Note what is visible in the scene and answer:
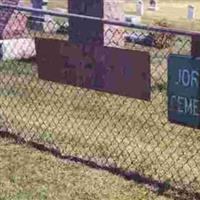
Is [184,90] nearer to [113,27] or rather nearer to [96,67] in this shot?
[96,67]

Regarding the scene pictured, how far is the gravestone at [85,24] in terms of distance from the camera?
8695 mm

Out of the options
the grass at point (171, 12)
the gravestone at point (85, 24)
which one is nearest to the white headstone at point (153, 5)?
the grass at point (171, 12)

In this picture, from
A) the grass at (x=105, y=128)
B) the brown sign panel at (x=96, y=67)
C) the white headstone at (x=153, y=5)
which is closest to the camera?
the brown sign panel at (x=96, y=67)

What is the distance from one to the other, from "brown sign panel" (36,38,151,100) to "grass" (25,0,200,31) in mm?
7819

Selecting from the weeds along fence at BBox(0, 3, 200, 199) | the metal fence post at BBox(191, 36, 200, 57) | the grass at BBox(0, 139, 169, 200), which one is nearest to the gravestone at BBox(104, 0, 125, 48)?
the weeds along fence at BBox(0, 3, 200, 199)

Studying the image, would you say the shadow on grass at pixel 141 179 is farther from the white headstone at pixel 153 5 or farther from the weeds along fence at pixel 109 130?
the white headstone at pixel 153 5

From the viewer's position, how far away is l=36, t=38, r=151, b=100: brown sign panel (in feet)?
16.4

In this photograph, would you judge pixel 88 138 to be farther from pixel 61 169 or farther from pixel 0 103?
pixel 0 103

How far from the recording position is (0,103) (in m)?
7.09

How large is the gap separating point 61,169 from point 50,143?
0.62 meters

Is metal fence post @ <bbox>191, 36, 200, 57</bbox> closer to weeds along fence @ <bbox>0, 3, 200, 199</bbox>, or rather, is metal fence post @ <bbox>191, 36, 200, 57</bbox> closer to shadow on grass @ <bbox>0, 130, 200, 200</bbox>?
weeds along fence @ <bbox>0, 3, 200, 199</bbox>

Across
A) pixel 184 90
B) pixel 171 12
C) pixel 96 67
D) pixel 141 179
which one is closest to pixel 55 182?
pixel 141 179

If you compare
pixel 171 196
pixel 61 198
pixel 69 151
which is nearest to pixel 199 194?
pixel 171 196

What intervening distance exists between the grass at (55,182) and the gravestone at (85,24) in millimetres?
3163
